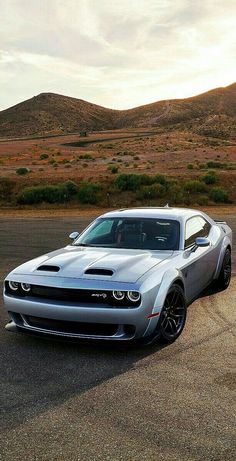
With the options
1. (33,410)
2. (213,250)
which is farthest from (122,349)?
(213,250)

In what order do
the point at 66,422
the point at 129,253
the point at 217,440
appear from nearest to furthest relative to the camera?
the point at 217,440
the point at 66,422
the point at 129,253

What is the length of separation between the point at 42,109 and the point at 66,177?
14449cm

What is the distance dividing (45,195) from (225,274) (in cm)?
2378

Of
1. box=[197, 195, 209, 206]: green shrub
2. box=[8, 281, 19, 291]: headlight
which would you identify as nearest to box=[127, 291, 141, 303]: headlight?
box=[8, 281, 19, 291]: headlight

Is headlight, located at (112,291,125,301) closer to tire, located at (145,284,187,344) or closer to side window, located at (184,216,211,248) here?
tire, located at (145,284,187,344)

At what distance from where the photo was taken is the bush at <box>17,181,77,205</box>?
3073 centimetres

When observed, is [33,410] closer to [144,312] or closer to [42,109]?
[144,312]

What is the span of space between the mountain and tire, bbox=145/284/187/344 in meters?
150

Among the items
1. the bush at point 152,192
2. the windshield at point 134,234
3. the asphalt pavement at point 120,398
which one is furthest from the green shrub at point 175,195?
the asphalt pavement at point 120,398

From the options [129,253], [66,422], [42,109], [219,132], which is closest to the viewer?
[66,422]

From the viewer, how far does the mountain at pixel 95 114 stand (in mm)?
162375

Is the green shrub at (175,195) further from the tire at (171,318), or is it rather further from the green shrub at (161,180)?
the tire at (171,318)

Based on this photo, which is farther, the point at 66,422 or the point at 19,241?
the point at 19,241

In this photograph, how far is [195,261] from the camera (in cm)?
677
